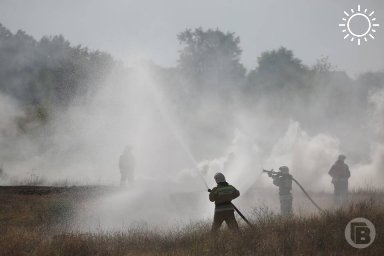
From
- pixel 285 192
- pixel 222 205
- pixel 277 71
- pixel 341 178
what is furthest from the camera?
pixel 277 71

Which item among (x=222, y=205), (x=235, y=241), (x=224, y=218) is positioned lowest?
(x=235, y=241)

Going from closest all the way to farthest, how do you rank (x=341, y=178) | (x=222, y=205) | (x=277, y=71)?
(x=222, y=205) → (x=341, y=178) → (x=277, y=71)

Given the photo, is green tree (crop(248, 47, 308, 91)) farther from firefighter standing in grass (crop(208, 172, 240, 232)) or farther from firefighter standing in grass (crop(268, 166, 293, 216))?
firefighter standing in grass (crop(208, 172, 240, 232))

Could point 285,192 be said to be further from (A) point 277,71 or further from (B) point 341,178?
(A) point 277,71

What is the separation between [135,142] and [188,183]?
13.8 meters

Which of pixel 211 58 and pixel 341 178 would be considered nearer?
pixel 341 178

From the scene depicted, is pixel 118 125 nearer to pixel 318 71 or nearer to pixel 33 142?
pixel 33 142

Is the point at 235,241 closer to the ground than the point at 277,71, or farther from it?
closer to the ground

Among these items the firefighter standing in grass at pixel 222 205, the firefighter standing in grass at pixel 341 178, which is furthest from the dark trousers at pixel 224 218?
the firefighter standing in grass at pixel 341 178

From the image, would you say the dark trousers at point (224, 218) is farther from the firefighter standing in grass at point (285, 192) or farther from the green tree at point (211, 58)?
the green tree at point (211, 58)

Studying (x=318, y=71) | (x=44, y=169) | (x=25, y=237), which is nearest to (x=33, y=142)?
(x=44, y=169)

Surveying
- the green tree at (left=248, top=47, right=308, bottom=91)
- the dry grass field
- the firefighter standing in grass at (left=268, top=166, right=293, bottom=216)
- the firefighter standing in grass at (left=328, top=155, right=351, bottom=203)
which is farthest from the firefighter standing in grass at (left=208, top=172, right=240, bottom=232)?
the green tree at (left=248, top=47, right=308, bottom=91)

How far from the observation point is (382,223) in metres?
10.8

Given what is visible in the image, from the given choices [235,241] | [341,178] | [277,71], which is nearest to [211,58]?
[277,71]
